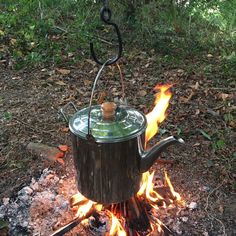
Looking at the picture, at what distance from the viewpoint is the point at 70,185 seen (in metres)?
2.56

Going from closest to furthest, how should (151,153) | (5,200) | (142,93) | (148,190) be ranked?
(151,153)
(148,190)
(5,200)
(142,93)

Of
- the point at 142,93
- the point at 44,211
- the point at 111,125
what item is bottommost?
the point at 44,211

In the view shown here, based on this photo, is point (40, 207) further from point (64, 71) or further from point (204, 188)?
point (64, 71)

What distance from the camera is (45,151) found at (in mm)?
2830

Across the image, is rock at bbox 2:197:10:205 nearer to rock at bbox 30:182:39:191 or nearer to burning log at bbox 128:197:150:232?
rock at bbox 30:182:39:191

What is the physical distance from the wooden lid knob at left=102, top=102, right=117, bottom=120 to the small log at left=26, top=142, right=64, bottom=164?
109 cm

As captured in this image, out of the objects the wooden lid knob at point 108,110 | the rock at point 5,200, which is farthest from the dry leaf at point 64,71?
the wooden lid knob at point 108,110

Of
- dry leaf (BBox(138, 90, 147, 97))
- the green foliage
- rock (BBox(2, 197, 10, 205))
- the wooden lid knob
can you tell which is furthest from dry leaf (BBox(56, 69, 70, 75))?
the wooden lid knob

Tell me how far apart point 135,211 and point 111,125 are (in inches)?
25.5

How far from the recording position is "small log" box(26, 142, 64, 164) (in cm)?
277

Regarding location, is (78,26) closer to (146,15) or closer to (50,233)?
(146,15)

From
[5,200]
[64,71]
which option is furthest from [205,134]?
[64,71]

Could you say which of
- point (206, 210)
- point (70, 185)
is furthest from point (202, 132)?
point (70, 185)

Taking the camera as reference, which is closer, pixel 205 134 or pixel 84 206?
pixel 84 206
